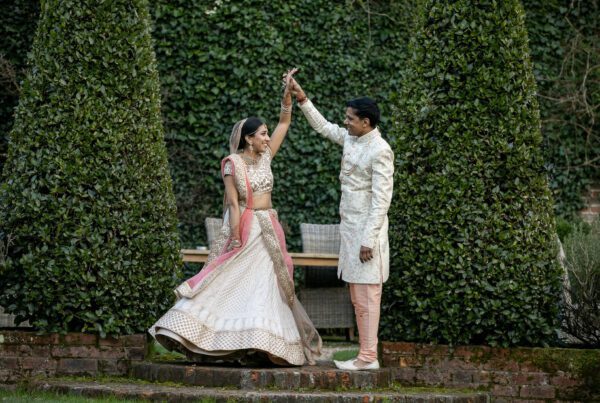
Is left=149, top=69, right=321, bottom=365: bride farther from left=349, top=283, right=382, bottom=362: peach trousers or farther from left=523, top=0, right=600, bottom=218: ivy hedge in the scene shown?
left=523, top=0, right=600, bottom=218: ivy hedge

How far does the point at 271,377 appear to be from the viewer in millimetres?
5930

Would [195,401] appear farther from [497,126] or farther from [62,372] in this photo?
[497,126]

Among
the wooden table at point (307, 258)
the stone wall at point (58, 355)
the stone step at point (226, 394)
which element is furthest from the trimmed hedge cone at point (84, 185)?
the wooden table at point (307, 258)

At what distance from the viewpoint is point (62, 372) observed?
6562 mm

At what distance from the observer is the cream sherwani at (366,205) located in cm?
607

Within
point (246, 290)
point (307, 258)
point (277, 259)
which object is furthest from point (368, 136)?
point (307, 258)

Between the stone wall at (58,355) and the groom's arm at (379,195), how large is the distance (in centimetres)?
211

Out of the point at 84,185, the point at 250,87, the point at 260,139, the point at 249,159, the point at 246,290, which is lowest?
the point at 246,290

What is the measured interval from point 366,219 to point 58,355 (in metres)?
2.55

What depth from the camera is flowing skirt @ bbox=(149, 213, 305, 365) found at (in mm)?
6035

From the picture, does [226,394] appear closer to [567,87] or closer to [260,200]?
[260,200]

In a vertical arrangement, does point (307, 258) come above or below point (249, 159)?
below

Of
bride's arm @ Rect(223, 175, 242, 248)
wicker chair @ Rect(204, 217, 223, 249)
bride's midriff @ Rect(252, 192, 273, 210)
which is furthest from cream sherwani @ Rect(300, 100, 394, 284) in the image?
wicker chair @ Rect(204, 217, 223, 249)

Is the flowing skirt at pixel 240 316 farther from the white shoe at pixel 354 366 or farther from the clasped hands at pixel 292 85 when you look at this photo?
the clasped hands at pixel 292 85
